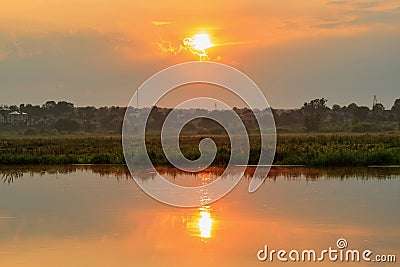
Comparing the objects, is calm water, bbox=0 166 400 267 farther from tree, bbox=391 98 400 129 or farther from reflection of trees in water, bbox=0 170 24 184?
tree, bbox=391 98 400 129

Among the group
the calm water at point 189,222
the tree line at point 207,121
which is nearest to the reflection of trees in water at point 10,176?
the calm water at point 189,222

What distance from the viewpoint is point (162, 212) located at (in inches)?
425

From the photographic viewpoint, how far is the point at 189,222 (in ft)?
32.2

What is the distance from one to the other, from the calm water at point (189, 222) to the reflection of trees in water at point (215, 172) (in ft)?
2.08

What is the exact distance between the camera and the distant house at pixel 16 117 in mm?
60062

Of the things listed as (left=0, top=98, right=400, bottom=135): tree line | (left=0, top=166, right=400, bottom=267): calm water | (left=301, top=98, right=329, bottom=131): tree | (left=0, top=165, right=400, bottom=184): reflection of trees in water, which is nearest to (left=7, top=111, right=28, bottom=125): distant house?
(left=0, top=98, right=400, bottom=135): tree line

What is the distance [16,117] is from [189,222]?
5440 cm

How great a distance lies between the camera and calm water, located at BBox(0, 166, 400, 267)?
7.87 meters

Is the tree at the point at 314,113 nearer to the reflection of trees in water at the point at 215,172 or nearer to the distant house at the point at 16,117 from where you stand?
the distant house at the point at 16,117

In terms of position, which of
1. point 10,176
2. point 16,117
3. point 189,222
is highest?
point 16,117

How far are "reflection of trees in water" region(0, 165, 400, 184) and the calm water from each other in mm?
635

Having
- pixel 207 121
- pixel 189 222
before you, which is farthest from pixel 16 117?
pixel 189 222

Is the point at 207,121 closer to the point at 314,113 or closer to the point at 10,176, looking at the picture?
the point at 314,113

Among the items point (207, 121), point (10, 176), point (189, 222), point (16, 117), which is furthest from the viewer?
point (16, 117)
